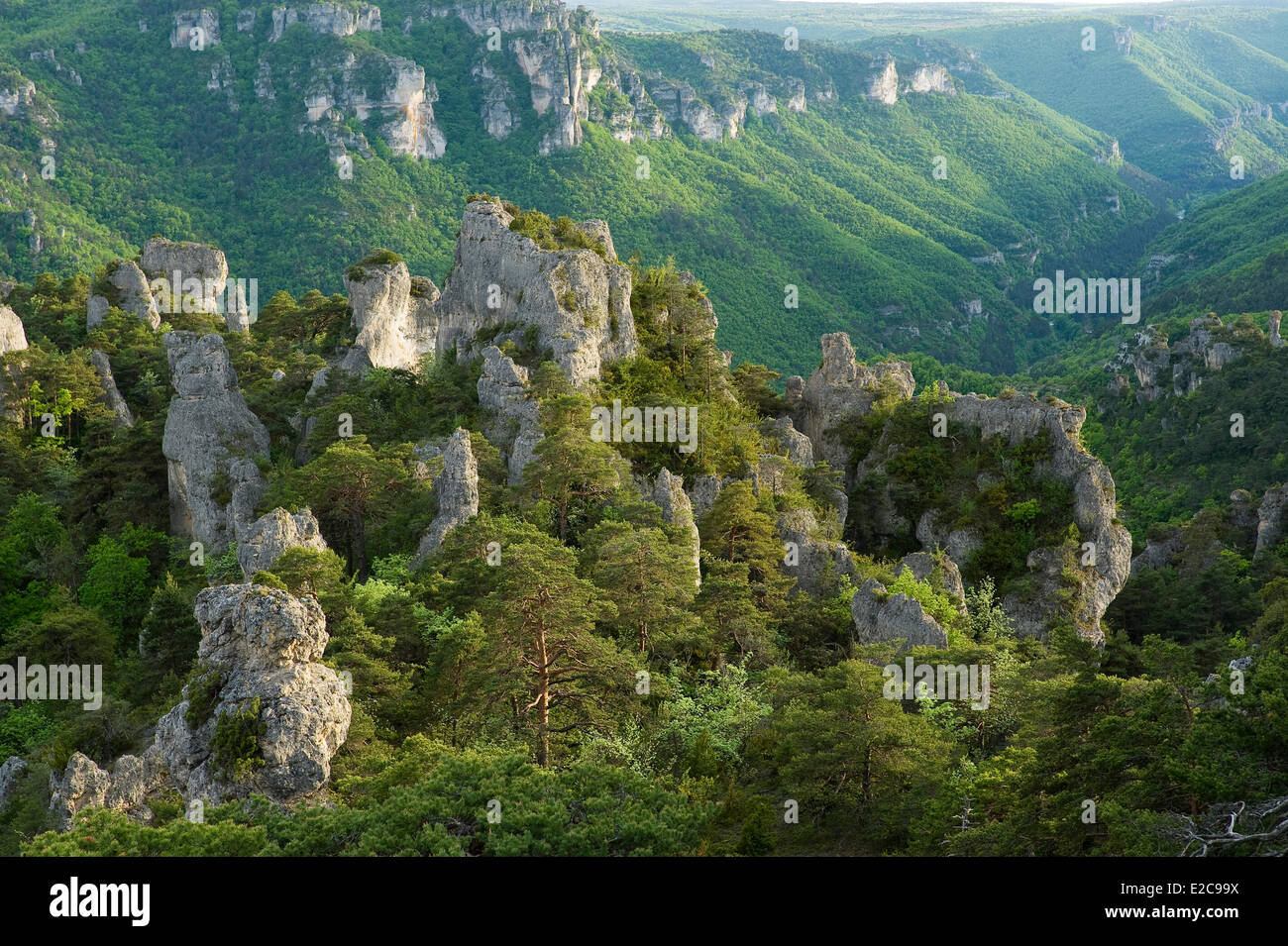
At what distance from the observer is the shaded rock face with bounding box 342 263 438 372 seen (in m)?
48.9

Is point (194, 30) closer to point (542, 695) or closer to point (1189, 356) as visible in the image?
point (1189, 356)

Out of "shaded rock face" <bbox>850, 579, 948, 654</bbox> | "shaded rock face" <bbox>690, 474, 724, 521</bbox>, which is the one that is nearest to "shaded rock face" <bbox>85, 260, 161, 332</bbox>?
"shaded rock face" <bbox>690, 474, 724, 521</bbox>

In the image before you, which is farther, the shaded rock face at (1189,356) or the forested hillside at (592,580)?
the shaded rock face at (1189,356)

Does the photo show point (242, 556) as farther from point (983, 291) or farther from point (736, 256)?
point (983, 291)

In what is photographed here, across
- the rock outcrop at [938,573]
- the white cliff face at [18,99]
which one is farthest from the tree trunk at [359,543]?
the white cliff face at [18,99]

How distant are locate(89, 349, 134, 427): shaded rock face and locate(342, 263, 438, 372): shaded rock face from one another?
36.9 feet

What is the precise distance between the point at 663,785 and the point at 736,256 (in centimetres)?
12753

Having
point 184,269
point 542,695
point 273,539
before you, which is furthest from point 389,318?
point 542,695

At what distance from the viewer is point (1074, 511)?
4356 cm

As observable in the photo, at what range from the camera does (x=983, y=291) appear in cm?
16138

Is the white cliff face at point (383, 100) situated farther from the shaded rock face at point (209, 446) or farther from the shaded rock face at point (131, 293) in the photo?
the shaded rock face at point (209, 446)

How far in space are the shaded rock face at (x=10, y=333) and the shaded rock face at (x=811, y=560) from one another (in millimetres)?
35211

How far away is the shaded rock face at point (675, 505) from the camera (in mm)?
35469
